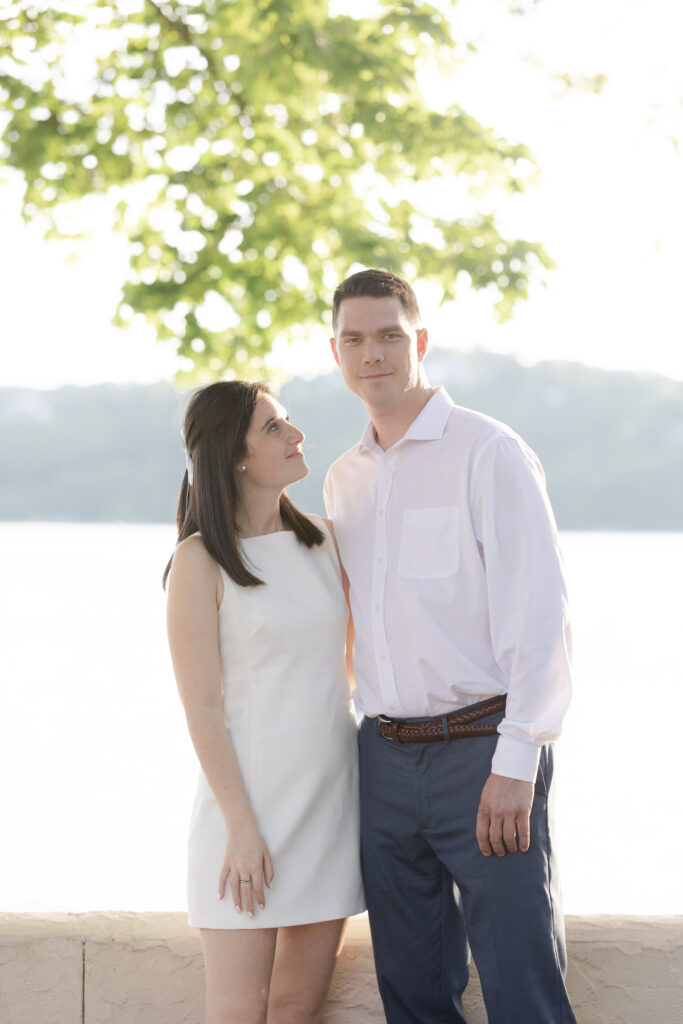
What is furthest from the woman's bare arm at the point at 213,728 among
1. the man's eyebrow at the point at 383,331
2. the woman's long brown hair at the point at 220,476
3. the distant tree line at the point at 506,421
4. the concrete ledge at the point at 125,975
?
the distant tree line at the point at 506,421

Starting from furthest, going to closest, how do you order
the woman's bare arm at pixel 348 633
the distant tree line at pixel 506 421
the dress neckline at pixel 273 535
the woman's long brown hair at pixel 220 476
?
the distant tree line at pixel 506 421, the woman's bare arm at pixel 348 633, the dress neckline at pixel 273 535, the woman's long brown hair at pixel 220 476

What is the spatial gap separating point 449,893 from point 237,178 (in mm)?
4093

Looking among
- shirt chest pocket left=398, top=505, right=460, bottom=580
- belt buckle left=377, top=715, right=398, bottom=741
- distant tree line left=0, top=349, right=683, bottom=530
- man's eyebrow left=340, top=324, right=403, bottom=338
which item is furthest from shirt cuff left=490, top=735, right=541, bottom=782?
distant tree line left=0, top=349, right=683, bottom=530

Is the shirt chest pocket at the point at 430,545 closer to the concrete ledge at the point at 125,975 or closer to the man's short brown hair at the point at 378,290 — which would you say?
the man's short brown hair at the point at 378,290

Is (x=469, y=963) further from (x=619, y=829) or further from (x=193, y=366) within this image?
(x=619, y=829)

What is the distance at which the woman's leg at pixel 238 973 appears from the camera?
230cm

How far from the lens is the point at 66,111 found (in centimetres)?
551

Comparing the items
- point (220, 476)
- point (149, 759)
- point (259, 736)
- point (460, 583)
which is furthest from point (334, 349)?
point (149, 759)

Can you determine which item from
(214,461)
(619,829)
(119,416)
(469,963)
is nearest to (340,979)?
(469,963)

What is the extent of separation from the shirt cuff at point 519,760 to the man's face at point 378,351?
0.83 m

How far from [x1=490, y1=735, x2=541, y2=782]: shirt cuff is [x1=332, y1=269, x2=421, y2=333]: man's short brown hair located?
1.04 m

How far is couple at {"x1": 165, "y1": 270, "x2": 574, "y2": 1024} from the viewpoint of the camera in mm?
A: 2295

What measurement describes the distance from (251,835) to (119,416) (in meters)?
72.9

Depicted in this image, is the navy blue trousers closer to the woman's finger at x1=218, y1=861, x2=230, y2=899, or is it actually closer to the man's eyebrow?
the woman's finger at x1=218, y1=861, x2=230, y2=899
